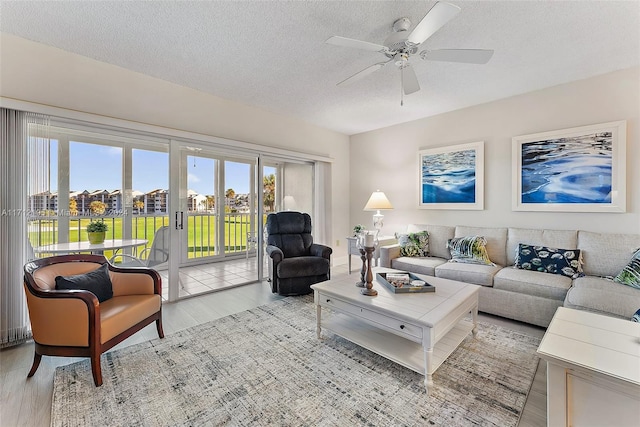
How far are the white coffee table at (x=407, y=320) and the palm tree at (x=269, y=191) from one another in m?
2.24

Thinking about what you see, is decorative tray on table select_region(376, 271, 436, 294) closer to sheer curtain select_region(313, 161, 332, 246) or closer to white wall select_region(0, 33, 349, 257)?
sheer curtain select_region(313, 161, 332, 246)

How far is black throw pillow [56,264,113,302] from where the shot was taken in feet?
6.68

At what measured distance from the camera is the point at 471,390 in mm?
1732

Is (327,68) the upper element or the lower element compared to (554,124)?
upper

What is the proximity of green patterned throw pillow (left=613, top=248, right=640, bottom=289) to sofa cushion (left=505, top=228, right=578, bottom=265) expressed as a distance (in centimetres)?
49

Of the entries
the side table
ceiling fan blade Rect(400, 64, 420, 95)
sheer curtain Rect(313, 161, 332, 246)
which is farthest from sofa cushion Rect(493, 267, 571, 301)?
sheer curtain Rect(313, 161, 332, 246)

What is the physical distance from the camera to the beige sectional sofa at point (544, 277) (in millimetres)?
2197

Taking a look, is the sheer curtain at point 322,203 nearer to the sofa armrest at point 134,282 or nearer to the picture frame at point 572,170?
the picture frame at point 572,170

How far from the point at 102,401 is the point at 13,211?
1856 millimetres

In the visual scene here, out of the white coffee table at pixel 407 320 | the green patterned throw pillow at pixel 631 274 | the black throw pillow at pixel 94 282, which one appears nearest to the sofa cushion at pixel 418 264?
the white coffee table at pixel 407 320

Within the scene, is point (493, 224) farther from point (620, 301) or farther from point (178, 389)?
point (178, 389)

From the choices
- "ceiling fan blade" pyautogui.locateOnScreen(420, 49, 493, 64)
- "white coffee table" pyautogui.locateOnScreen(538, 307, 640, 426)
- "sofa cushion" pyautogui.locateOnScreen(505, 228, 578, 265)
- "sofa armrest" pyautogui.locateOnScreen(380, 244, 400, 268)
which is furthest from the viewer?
"sofa armrest" pyautogui.locateOnScreen(380, 244, 400, 268)

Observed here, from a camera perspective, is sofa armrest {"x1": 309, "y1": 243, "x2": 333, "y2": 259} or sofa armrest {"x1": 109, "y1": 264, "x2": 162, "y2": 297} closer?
sofa armrest {"x1": 109, "y1": 264, "x2": 162, "y2": 297}

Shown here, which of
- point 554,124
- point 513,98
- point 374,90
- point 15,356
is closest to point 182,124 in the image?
point 374,90
